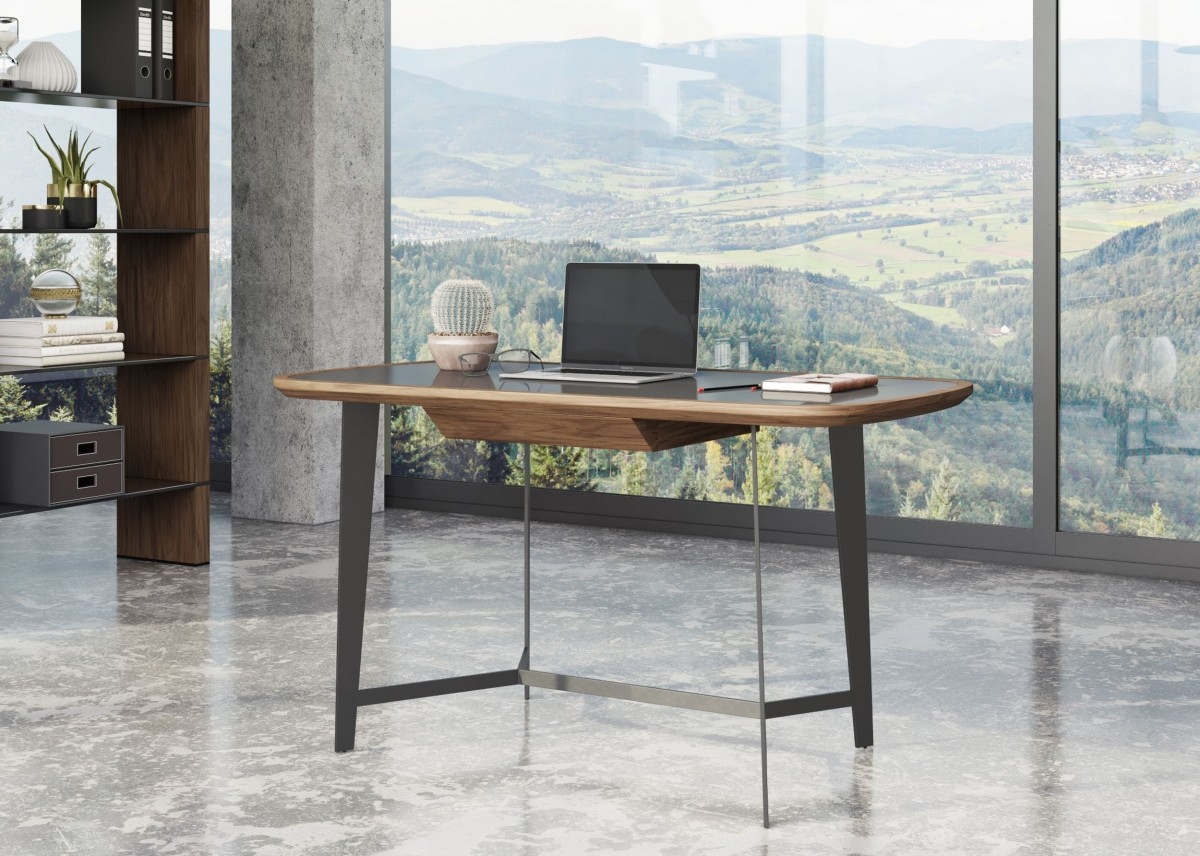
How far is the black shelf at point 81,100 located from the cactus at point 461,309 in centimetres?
194

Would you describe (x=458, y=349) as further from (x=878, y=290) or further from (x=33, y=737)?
(x=878, y=290)

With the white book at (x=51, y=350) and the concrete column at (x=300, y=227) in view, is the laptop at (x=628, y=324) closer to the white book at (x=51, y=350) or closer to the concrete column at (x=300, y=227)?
the white book at (x=51, y=350)

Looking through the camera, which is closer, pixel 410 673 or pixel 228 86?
pixel 410 673

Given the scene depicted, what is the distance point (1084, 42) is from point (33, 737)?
4123 mm

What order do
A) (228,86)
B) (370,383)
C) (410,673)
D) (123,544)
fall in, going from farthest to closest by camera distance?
1. (228,86)
2. (123,544)
3. (410,673)
4. (370,383)

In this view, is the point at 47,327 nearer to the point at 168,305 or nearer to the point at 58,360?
the point at 58,360

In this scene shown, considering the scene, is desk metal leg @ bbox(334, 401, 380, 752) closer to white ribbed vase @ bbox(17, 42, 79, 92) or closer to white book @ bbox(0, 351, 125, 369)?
white book @ bbox(0, 351, 125, 369)

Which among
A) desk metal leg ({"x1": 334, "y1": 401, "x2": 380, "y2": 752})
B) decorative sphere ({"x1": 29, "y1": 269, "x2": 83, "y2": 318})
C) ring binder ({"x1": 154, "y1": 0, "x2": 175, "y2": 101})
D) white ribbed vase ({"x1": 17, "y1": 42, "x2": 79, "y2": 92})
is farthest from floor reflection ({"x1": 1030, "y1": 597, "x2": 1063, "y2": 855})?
white ribbed vase ({"x1": 17, "y1": 42, "x2": 79, "y2": 92})

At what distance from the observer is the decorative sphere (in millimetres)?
5133

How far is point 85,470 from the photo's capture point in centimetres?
519

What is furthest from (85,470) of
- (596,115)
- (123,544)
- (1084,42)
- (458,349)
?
(1084,42)

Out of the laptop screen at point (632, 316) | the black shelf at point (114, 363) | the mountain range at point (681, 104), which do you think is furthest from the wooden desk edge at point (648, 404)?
the mountain range at point (681, 104)

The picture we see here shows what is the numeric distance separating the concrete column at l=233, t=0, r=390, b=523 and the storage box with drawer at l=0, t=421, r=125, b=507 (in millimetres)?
1307

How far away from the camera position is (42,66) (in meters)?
4.99
